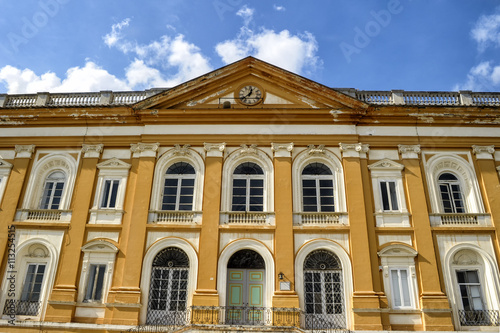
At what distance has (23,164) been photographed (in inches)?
611

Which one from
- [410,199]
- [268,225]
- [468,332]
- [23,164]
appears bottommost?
[468,332]

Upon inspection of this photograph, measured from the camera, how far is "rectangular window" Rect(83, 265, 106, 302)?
1353 centimetres

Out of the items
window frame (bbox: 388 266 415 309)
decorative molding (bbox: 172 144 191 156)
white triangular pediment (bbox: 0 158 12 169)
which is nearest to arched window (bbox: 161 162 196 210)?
decorative molding (bbox: 172 144 191 156)

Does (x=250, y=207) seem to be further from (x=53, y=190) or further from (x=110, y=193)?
(x=53, y=190)

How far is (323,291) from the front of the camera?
13250mm

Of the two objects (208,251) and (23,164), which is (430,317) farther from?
(23,164)

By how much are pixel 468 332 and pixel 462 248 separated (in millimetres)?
2726

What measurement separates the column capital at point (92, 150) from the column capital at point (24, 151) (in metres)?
2.12

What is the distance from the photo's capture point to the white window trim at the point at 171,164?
14.5 m

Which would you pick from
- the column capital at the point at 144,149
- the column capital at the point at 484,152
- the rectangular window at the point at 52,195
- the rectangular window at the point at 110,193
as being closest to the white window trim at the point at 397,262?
the column capital at the point at 484,152

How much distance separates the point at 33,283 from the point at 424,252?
13.5m

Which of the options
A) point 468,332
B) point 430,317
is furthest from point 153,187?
point 468,332

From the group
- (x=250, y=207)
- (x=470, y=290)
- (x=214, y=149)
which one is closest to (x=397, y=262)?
(x=470, y=290)

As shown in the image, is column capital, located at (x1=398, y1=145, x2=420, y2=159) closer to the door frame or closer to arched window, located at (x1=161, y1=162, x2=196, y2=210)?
the door frame
